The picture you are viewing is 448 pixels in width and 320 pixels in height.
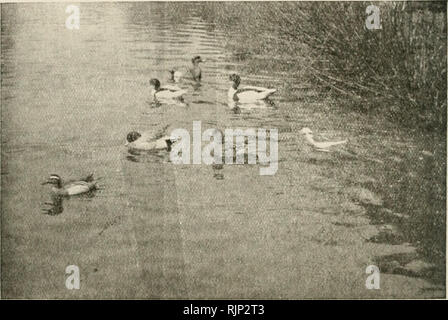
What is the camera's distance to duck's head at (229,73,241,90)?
2.36m

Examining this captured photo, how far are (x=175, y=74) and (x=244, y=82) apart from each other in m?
0.27

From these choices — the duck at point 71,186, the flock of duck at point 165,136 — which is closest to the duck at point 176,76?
the flock of duck at point 165,136

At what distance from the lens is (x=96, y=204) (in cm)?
233

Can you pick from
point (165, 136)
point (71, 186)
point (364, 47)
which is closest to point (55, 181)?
point (71, 186)

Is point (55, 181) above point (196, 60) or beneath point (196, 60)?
beneath

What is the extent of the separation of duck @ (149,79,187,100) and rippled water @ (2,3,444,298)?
3 cm

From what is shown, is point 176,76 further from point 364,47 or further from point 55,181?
point 364,47

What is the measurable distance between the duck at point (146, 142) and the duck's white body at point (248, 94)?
0.30 meters

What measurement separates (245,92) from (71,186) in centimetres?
76

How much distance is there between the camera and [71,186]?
2318 millimetres

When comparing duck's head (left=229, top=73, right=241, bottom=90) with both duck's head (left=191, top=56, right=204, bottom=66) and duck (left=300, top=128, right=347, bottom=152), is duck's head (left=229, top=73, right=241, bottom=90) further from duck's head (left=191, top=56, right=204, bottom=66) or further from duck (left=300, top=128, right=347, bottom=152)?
duck (left=300, top=128, right=347, bottom=152)

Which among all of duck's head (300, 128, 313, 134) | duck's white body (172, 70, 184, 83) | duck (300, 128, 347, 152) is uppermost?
duck's white body (172, 70, 184, 83)

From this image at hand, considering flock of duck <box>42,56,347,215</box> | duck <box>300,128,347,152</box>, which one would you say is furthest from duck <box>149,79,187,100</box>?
duck <box>300,128,347,152</box>
